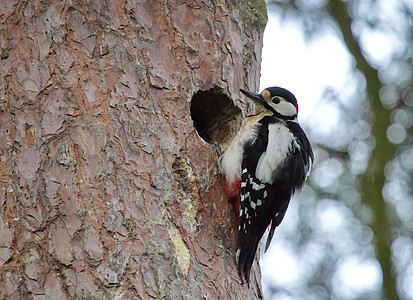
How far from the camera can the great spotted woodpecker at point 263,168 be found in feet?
9.74

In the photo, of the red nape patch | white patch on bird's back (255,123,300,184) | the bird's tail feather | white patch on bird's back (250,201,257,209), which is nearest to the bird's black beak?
white patch on bird's back (255,123,300,184)

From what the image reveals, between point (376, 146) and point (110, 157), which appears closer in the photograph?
point (110, 157)

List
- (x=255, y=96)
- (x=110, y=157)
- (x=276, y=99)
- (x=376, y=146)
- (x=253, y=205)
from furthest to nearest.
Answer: (x=376, y=146), (x=276, y=99), (x=255, y=96), (x=253, y=205), (x=110, y=157)

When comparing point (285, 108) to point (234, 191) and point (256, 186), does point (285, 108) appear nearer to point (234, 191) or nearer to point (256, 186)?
point (256, 186)

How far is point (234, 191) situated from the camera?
301cm

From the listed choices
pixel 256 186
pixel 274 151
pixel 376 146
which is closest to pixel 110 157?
pixel 256 186

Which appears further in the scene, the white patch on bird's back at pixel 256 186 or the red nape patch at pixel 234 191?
the white patch on bird's back at pixel 256 186

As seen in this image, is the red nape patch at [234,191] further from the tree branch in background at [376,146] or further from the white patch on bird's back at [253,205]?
the tree branch in background at [376,146]

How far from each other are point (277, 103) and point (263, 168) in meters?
0.50

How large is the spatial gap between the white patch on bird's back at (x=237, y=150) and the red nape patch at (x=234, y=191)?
29 mm

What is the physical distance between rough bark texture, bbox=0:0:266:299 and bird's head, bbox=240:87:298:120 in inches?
14.6

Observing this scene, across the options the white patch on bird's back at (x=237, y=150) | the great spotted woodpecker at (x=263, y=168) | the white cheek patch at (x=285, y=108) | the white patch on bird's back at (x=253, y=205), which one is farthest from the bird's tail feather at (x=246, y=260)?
the white cheek patch at (x=285, y=108)

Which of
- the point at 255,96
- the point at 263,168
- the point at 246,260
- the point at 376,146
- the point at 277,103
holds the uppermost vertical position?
the point at 376,146

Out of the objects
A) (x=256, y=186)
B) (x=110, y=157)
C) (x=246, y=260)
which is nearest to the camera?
(x=110, y=157)
